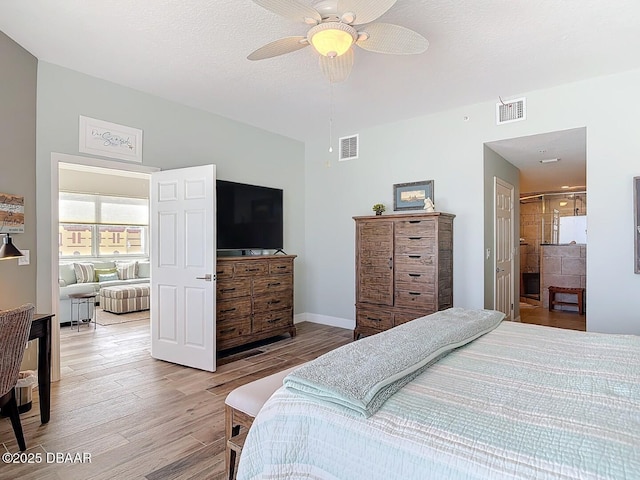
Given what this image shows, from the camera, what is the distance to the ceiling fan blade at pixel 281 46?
7.38 ft

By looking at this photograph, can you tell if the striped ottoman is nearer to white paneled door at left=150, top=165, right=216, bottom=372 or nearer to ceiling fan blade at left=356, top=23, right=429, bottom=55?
white paneled door at left=150, top=165, right=216, bottom=372

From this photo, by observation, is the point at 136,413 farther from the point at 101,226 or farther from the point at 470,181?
the point at 101,226

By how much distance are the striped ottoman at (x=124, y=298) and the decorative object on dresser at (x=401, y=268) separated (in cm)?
406

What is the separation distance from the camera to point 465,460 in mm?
991

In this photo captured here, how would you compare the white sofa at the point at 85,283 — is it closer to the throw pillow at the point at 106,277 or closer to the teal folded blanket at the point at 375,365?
the throw pillow at the point at 106,277

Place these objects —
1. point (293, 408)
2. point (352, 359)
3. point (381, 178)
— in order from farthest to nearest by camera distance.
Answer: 1. point (381, 178)
2. point (352, 359)
3. point (293, 408)

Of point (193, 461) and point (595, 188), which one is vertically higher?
point (595, 188)

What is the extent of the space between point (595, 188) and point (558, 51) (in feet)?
4.57

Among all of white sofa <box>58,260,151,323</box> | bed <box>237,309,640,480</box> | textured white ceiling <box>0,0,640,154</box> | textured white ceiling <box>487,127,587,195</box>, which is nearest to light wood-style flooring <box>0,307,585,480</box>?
white sofa <box>58,260,151,323</box>

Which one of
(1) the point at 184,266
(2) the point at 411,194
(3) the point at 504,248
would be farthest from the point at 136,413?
(3) the point at 504,248

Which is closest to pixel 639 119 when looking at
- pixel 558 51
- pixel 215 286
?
pixel 558 51

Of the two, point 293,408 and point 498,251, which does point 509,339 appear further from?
point 498,251

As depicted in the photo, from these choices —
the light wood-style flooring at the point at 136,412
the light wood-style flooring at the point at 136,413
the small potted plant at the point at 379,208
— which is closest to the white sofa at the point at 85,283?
the light wood-style flooring at the point at 136,412

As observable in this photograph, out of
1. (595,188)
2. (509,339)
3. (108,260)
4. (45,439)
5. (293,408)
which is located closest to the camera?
(293,408)
